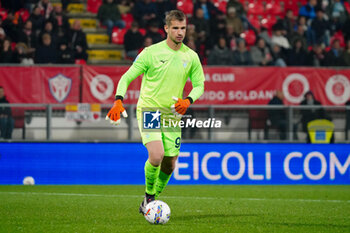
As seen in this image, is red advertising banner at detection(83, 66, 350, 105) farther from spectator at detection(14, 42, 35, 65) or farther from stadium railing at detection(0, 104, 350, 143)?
spectator at detection(14, 42, 35, 65)

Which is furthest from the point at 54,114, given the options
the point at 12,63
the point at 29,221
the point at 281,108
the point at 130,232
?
the point at 130,232

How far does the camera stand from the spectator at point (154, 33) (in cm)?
1875

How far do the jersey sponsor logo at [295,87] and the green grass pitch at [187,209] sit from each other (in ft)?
12.9

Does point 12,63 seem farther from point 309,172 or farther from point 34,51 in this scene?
point 309,172

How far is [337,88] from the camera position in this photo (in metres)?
17.5

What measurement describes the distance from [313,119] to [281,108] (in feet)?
2.35

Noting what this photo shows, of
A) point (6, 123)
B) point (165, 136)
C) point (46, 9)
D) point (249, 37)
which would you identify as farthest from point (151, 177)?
point (249, 37)

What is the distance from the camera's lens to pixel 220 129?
575 inches

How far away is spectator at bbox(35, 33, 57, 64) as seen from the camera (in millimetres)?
17516

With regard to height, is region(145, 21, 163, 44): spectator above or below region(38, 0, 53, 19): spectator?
below

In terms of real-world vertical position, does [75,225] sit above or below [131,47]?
below

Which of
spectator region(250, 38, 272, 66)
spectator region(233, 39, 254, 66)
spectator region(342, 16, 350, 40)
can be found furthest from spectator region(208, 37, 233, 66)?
spectator region(342, 16, 350, 40)

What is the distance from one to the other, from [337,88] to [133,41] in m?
5.47

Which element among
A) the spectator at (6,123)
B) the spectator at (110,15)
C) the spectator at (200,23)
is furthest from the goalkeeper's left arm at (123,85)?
the spectator at (110,15)
